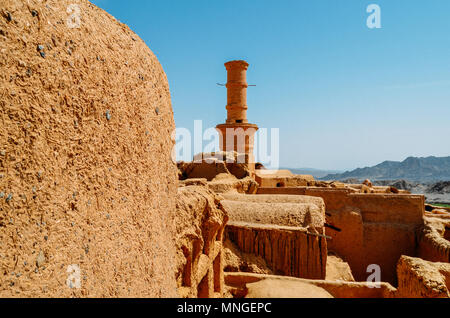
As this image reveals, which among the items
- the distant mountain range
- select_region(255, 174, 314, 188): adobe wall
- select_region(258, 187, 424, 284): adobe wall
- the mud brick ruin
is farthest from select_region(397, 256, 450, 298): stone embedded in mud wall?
the distant mountain range

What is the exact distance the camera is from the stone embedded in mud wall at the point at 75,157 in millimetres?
1236

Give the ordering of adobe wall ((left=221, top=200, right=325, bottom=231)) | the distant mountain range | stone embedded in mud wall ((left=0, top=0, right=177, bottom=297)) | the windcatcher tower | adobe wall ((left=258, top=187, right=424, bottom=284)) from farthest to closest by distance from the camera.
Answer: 1. the distant mountain range
2. the windcatcher tower
3. adobe wall ((left=258, top=187, right=424, bottom=284))
4. adobe wall ((left=221, top=200, right=325, bottom=231))
5. stone embedded in mud wall ((left=0, top=0, right=177, bottom=297))

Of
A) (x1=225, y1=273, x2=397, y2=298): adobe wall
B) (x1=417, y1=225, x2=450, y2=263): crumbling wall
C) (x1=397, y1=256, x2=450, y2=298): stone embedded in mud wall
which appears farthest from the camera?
(x1=417, y1=225, x2=450, y2=263): crumbling wall

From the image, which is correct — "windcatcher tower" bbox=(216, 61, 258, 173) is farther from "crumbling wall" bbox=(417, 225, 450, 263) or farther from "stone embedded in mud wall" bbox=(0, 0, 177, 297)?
"stone embedded in mud wall" bbox=(0, 0, 177, 297)

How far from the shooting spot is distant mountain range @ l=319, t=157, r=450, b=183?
115 m

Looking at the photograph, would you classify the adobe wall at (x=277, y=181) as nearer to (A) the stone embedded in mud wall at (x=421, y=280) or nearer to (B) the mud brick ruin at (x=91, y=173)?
(A) the stone embedded in mud wall at (x=421, y=280)

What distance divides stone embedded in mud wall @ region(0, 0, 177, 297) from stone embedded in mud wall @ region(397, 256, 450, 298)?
4619 mm

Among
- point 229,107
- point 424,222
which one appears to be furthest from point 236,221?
point 229,107

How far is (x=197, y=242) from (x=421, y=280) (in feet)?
13.7

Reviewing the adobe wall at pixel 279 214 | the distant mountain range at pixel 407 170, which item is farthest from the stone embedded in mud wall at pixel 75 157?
the distant mountain range at pixel 407 170

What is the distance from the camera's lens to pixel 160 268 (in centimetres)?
221

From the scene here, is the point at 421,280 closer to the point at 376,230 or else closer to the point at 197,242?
the point at 197,242

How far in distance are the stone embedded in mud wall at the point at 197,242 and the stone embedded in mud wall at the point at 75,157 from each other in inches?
25.1
